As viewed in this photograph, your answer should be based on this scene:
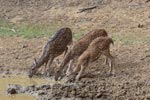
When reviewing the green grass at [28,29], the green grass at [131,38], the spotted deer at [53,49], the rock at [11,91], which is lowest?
the green grass at [28,29]

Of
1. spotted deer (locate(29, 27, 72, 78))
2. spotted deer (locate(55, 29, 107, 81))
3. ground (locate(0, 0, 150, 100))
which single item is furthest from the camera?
spotted deer (locate(29, 27, 72, 78))

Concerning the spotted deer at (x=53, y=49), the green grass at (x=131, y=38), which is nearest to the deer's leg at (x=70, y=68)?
the spotted deer at (x=53, y=49)

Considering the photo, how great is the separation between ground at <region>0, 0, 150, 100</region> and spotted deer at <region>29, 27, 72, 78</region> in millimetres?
366

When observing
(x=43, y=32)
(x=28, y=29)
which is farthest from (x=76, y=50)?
(x=28, y=29)

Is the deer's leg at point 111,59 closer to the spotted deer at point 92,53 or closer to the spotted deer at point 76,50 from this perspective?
the spotted deer at point 92,53

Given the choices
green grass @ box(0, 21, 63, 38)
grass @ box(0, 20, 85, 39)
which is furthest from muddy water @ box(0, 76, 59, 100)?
green grass @ box(0, 21, 63, 38)

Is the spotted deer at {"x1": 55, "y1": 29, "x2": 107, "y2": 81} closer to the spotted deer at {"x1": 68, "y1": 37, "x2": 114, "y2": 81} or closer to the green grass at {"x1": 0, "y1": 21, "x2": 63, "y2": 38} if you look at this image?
the spotted deer at {"x1": 68, "y1": 37, "x2": 114, "y2": 81}

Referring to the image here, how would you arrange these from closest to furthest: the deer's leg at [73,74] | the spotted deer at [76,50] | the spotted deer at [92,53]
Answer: the deer's leg at [73,74]
the spotted deer at [92,53]
the spotted deer at [76,50]

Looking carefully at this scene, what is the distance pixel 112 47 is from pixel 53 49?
2.03 m

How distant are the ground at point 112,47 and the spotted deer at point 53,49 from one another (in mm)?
366

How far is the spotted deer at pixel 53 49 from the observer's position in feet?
44.6

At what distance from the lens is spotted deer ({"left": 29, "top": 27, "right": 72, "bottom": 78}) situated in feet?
44.6

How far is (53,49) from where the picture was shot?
551 inches

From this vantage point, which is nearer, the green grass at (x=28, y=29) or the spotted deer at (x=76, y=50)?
the spotted deer at (x=76, y=50)
